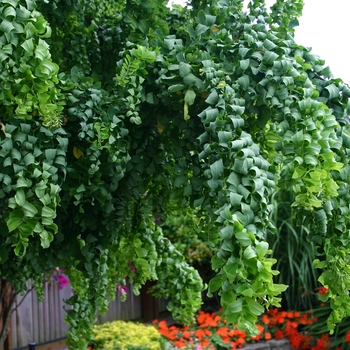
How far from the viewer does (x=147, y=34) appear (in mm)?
1767

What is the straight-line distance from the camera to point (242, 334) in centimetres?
462

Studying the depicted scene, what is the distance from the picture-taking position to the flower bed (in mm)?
4395

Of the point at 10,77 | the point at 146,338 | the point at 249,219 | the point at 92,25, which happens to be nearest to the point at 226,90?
the point at 249,219

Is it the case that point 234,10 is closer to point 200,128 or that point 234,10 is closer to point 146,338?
point 200,128

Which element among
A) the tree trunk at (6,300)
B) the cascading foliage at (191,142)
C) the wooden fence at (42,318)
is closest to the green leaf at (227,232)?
the cascading foliage at (191,142)

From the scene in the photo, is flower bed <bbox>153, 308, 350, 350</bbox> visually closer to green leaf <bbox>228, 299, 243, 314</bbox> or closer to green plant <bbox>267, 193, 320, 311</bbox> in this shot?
green plant <bbox>267, 193, 320, 311</bbox>

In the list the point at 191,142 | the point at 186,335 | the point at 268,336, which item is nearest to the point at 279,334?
the point at 268,336

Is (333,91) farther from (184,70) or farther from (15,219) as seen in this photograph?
(15,219)

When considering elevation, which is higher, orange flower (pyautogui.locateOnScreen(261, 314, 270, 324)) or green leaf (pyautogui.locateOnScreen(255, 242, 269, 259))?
green leaf (pyautogui.locateOnScreen(255, 242, 269, 259))

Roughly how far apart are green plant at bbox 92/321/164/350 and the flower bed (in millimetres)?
319

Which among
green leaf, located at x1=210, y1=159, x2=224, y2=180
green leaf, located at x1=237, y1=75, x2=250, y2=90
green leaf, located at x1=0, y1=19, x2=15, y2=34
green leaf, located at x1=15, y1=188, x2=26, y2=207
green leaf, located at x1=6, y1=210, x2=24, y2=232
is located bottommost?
green leaf, located at x1=6, y1=210, x2=24, y2=232

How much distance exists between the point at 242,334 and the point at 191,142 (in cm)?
350

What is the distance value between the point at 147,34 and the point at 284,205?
386cm

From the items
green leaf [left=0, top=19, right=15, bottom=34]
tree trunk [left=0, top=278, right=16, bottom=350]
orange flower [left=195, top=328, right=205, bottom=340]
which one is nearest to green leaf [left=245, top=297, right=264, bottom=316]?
green leaf [left=0, top=19, right=15, bottom=34]
